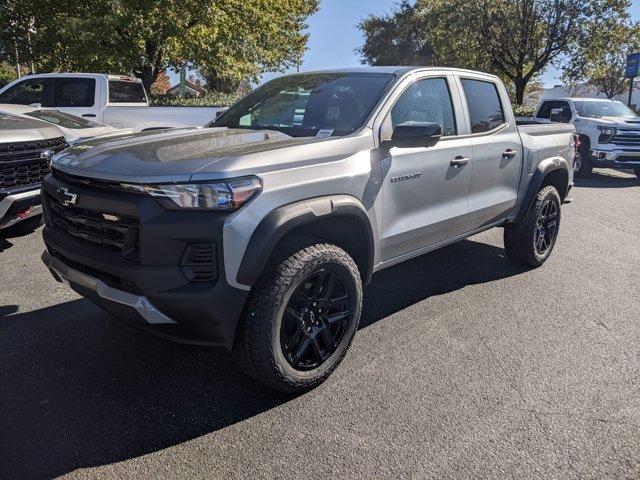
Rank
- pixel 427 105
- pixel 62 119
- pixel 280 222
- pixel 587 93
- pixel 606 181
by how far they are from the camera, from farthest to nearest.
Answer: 1. pixel 587 93
2. pixel 606 181
3. pixel 62 119
4. pixel 427 105
5. pixel 280 222

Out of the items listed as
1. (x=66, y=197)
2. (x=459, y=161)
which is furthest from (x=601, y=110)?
(x=66, y=197)

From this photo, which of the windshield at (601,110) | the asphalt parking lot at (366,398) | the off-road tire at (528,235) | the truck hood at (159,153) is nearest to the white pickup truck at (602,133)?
the windshield at (601,110)

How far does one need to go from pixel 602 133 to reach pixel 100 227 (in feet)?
39.8

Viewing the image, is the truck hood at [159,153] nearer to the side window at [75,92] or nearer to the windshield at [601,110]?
the side window at [75,92]

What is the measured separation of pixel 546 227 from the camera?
529 centimetres

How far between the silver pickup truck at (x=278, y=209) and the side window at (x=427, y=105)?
14mm

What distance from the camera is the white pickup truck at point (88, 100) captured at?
9266mm

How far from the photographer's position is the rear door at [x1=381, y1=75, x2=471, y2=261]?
11.3ft

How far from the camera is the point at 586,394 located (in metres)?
3.04

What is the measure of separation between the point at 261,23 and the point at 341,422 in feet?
56.0

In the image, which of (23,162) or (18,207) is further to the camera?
(23,162)

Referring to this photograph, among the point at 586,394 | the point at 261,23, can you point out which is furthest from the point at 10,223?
the point at 261,23

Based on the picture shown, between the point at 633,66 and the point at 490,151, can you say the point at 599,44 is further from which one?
the point at 490,151

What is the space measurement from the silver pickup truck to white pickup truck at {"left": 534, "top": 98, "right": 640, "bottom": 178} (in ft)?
30.4
